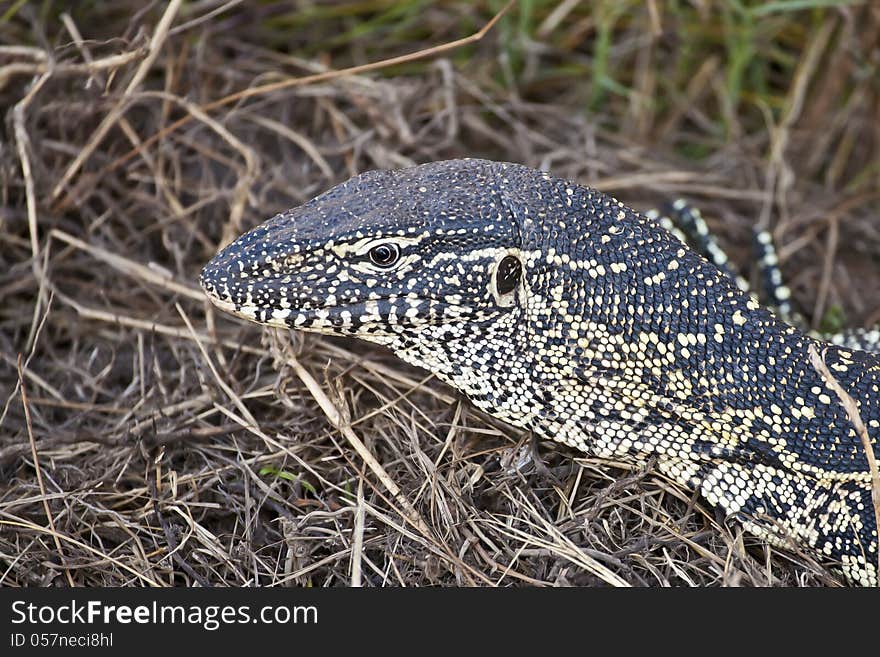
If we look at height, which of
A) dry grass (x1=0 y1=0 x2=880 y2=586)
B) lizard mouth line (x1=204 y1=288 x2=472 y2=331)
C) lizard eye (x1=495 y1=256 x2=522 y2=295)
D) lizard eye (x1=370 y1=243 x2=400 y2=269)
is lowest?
dry grass (x1=0 y1=0 x2=880 y2=586)

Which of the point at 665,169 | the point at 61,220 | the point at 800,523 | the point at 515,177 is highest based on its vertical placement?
the point at 515,177

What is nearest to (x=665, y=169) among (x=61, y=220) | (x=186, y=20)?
(x=186, y=20)

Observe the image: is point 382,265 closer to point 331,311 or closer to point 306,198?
point 331,311

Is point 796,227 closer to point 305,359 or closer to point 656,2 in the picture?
point 656,2

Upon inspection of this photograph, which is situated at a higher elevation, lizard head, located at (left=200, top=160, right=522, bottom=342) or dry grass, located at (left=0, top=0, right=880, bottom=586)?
lizard head, located at (left=200, top=160, right=522, bottom=342)

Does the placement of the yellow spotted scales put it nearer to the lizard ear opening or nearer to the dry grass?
the lizard ear opening

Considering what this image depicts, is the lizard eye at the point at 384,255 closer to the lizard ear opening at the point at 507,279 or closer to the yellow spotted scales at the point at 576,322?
the yellow spotted scales at the point at 576,322

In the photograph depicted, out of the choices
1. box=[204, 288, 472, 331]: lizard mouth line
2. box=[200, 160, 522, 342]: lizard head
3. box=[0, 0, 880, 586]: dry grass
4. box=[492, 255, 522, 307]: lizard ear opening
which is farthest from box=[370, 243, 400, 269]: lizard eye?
box=[0, 0, 880, 586]: dry grass
